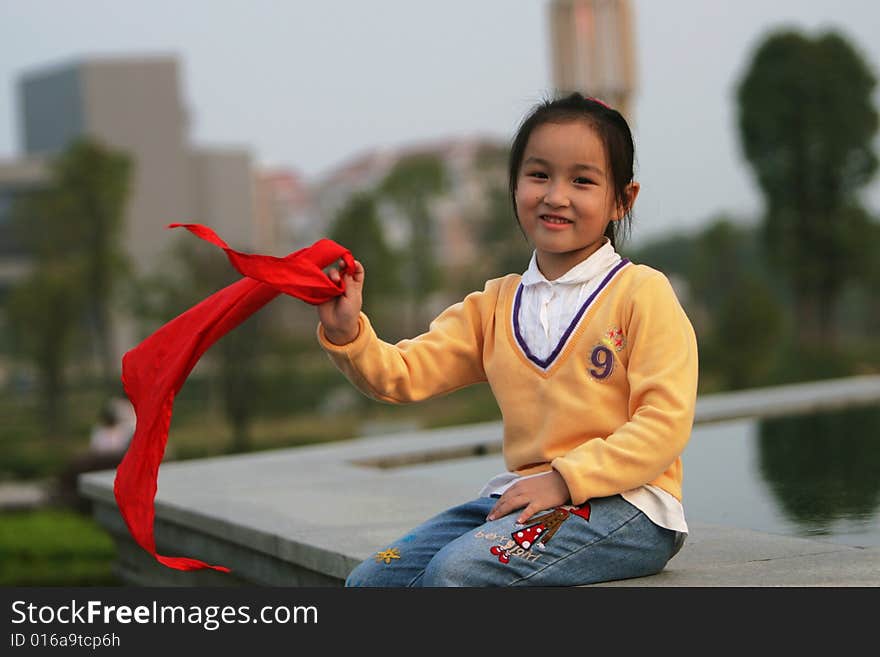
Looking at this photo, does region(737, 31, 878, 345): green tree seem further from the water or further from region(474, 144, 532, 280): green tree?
the water

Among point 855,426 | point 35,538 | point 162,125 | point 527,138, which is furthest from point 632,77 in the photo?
point 162,125

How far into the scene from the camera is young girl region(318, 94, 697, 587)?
2.08 m

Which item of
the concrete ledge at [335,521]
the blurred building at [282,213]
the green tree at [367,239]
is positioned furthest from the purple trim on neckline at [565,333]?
the blurred building at [282,213]

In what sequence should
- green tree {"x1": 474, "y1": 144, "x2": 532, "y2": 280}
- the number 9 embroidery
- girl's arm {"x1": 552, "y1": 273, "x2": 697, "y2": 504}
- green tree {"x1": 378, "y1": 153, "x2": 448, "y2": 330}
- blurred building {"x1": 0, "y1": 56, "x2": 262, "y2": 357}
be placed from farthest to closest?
blurred building {"x1": 0, "y1": 56, "x2": 262, "y2": 357}, green tree {"x1": 378, "y1": 153, "x2": 448, "y2": 330}, green tree {"x1": 474, "y1": 144, "x2": 532, "y2": 280}, the number 9 embroidery, girl's arm {"x1": 552, "y1": 273, "x2": 697, "y2": 504}

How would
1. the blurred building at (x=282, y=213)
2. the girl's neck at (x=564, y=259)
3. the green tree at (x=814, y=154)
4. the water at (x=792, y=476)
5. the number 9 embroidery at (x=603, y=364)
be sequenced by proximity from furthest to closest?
the blurred building at (x=282, y=213) → the green tree at (x=814, y=154) → the water at (x=792, y=476) → the girl's neck at (x=564, y=259) → the number 9 embroidery at (x=603, y=364)

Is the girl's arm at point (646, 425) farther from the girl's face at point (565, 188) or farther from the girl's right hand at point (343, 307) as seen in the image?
the girl's right hand at point (343, 307)

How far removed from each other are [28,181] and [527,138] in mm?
26233

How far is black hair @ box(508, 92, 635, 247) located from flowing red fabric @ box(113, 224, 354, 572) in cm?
37

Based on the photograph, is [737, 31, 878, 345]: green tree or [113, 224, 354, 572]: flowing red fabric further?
[737, 31, 878, 345]: green tree

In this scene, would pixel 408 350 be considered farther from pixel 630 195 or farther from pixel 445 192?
A: pixel 445 192

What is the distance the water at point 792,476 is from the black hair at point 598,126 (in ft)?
3.69

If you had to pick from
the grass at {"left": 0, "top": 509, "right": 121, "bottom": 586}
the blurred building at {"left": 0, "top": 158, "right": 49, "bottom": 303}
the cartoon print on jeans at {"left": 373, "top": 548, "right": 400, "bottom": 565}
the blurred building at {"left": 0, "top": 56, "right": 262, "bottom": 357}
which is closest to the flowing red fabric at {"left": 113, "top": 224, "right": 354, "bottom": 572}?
the cartoon print on jeans at {"left": 373, "top": 548, "right": 400, "bottom": 565}

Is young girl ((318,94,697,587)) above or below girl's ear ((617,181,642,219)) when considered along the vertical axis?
below

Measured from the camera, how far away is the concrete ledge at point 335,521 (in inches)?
97.1
